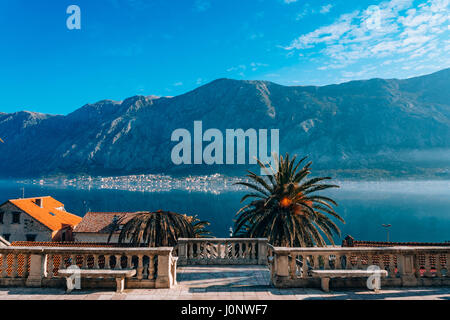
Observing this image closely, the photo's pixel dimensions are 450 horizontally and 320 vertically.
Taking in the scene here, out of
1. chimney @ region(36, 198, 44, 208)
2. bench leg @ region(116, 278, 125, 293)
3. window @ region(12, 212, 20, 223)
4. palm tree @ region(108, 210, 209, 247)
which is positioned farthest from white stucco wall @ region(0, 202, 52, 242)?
bench leg @ region(116, 278, 125, 293)

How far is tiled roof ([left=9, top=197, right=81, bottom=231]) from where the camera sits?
44.2 metres

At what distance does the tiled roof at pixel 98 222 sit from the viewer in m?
41.3

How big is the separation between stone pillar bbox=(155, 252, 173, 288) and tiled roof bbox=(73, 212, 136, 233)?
1326 inches

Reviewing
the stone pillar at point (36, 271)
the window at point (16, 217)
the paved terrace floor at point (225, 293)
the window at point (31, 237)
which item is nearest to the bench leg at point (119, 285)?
the paved terrace floor at point (225, 293)

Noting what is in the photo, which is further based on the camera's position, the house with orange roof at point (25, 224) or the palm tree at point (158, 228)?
the house with orange roof at point (25, 224)

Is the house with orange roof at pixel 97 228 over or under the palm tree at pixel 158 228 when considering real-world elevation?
under

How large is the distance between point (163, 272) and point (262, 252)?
4.98 m

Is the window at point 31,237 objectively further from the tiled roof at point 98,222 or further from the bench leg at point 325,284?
the bench leg at point 325,284

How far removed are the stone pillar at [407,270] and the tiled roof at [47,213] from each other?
46656 millimetres

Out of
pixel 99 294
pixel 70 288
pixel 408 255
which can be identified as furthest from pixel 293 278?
pixel 70 288

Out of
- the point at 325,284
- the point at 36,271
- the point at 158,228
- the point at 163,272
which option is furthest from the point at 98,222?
the point at 325,284

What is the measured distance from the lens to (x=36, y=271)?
27.7 ft

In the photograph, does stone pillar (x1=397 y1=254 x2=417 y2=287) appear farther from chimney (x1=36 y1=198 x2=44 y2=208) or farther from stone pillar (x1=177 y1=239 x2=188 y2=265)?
chimney (x1=36 y1=198 x2=44 y2=208)

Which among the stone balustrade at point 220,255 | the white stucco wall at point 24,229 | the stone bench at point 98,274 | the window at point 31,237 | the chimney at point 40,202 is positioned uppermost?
the stone bench at point 98,274
